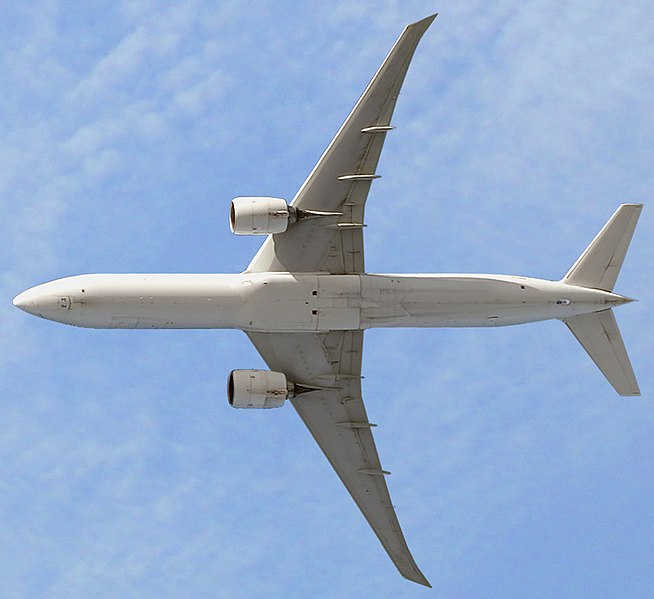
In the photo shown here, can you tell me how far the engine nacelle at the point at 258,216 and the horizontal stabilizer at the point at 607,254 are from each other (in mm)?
11203

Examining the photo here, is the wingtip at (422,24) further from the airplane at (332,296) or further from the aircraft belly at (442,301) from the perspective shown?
the aircraft belly at (442,301)

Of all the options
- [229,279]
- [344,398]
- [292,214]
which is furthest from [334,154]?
[344,398]

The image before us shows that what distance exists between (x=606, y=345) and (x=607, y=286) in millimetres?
2252

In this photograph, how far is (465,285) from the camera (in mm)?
48250

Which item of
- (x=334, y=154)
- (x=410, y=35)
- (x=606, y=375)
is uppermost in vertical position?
(x=410, y=35)

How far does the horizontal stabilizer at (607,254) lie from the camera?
5019cm

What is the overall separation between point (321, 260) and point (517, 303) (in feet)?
23.7

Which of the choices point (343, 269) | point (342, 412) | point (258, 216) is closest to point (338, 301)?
point (343, 269)

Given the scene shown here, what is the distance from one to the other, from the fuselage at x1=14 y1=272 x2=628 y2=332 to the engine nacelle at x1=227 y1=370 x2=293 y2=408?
202 cm

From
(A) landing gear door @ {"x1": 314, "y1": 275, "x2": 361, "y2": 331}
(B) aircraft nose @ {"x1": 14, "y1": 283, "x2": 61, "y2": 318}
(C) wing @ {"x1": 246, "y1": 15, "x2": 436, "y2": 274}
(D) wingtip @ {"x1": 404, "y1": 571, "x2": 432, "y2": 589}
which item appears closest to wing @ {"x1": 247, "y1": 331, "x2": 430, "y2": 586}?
(D) wingtip @ {"x1": 404, "y1": 571, "x2": 432, "y2": 589}

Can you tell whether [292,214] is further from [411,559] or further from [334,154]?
[411,559]

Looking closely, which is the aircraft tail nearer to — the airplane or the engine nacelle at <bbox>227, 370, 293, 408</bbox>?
the airplane

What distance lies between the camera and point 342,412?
51.5 meters

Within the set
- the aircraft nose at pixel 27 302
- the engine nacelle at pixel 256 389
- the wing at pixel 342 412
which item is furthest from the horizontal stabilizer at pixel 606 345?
the aircraft nose at pixel 27 302
